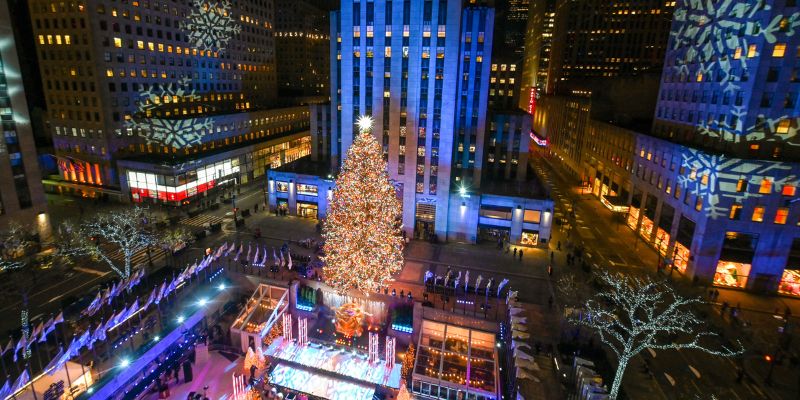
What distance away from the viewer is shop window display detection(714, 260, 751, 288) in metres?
37.6

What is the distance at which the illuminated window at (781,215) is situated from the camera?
35.1m

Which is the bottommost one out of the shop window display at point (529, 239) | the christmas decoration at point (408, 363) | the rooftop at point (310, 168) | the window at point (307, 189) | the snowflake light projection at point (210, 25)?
the christmas decoration at point (408, 363)

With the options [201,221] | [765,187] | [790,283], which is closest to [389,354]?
[201,221]

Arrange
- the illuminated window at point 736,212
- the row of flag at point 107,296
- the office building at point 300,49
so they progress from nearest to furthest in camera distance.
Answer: the row of flag at point 107,296 → the illuminated window at point 736,212 → the office building at point 300,49

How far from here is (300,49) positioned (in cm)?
12075

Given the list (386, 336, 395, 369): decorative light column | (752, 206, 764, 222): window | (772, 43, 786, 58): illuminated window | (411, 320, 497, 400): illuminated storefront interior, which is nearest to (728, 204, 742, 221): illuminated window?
(752, 206, 764, 222): window

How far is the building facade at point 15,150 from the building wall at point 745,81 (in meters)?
69.0

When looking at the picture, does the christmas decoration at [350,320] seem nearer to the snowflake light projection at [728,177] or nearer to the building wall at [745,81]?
the snowflake light projection at [728,177]

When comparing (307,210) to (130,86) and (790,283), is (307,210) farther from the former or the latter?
(790,283)

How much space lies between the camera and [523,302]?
34.6 meters

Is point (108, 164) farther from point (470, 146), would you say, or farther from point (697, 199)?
point (697, 199)

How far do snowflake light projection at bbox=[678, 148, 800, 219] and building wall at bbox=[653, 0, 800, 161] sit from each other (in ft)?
3.59

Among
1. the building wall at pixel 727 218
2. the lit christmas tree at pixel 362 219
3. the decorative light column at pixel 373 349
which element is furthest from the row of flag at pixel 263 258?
the building wall at pixel 727 218

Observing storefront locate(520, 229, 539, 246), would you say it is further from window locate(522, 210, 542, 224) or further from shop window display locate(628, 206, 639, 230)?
shop window display locate(628, 206, 639, 230)
